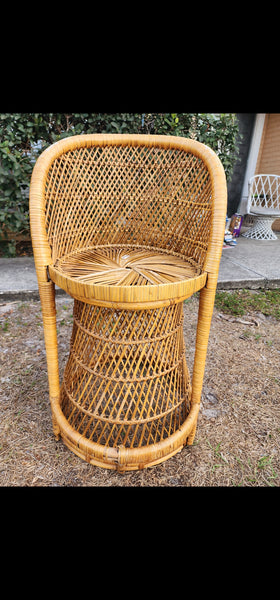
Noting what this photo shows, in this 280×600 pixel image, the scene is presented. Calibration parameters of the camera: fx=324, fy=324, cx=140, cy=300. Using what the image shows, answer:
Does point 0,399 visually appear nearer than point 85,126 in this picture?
Yes

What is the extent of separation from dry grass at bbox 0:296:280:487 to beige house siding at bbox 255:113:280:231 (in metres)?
3.92

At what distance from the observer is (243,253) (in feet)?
11.9

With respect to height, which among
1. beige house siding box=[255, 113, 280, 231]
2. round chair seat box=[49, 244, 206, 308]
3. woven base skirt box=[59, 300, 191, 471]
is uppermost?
beige house siding box=[255, 113, 280, 231]

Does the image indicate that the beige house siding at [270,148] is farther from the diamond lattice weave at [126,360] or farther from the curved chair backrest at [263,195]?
the diamond lattice weave at [126,360]

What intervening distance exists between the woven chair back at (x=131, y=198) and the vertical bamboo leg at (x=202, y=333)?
0.18m

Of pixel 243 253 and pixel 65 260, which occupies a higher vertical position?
pixel 65 260

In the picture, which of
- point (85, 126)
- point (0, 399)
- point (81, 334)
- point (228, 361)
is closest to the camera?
point (81, 334)

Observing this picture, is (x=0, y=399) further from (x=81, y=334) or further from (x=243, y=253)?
(x=243, y=253)

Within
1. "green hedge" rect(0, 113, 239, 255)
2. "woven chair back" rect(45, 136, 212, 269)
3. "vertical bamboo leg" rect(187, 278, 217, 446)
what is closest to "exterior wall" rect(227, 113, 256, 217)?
"green hedge" rect(0, 113, 239, 255)

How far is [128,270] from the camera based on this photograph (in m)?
1.17

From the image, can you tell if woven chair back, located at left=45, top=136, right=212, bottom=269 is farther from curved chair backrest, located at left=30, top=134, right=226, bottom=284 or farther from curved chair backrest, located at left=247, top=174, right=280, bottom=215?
curved chair backrest, located at left=247, top=174, right=280, bottom=215

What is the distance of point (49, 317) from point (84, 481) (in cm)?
57

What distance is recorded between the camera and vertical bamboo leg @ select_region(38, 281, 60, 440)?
1.11 metres
